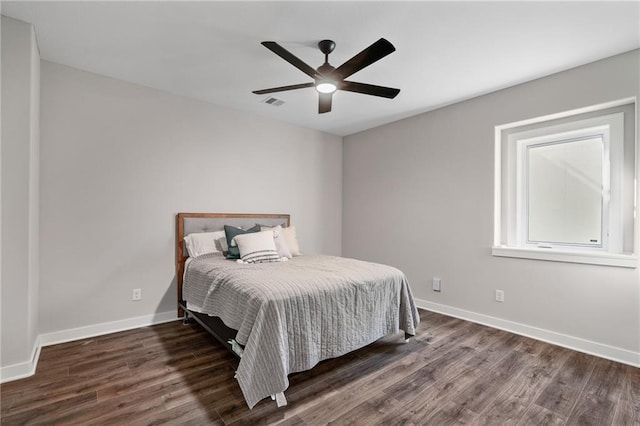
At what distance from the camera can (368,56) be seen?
194 centimetres

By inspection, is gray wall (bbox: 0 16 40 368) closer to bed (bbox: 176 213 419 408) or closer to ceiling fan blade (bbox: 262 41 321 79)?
bed (bbox: 176 213 419 408)

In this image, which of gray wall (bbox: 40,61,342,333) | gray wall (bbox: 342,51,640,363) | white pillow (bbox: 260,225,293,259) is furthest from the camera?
white pillow (bbox: 260,225,293,259)

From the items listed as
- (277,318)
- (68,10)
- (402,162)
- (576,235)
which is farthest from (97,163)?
(576,235)

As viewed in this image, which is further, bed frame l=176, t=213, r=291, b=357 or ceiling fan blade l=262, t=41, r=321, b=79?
bed frame l=176, t=213, r=291, b=357

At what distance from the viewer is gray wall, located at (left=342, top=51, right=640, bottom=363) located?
102 inches

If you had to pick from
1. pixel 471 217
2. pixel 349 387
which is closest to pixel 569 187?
pixel 471 217

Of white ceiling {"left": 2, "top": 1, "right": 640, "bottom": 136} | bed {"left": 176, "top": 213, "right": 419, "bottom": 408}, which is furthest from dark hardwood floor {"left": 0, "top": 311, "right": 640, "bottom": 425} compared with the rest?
white ceiling {"left": 2, "top": 1, "right": 640, "bottom": 136}

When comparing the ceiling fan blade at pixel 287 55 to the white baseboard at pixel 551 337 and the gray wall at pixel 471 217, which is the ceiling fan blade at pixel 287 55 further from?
the white baseboard at pixel 551 337

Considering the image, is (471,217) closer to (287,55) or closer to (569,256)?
(569,256)

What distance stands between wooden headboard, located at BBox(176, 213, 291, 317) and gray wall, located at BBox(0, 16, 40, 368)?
4.25 ft

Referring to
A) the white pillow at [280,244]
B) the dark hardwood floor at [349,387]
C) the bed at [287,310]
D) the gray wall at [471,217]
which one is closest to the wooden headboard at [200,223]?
the bed at [287,310]

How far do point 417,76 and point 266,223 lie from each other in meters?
2.56

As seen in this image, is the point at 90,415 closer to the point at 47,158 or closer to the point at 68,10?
the point at 47,158

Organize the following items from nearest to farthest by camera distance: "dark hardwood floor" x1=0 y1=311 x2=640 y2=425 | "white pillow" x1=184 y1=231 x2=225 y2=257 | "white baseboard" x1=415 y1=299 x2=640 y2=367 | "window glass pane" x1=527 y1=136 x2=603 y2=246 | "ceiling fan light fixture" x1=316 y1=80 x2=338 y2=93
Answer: "dark hardwood floor" x1=0 y1=311 x2=640 y2=425, "ceiling fan light fixture" x1=316 y1=80 x2=338 y2=93, "white baseboard" x1=415 y1=299 x2=640 y2=367, "window glass pane" x1=527 y1=136 x2=603 y2=246, "white pillow" x1=184 y1=231 x2=225 y2=257
